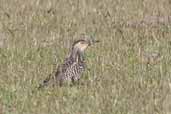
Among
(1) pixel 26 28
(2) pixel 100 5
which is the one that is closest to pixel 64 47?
(1) pixel 26 28

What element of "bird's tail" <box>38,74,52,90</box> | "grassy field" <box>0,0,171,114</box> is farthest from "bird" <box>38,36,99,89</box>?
"grassy field" <box>0,0,171,114</box>

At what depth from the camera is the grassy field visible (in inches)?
500

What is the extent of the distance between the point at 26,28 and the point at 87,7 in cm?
321

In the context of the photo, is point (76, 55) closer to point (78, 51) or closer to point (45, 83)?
point (78, 51)

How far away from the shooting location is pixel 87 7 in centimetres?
2197

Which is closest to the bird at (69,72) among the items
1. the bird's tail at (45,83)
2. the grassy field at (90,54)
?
the bird's tail at (45,83)

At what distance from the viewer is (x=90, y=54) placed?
54.1ft

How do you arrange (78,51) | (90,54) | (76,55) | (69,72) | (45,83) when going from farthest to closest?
(90,54) → (78,51) → (76,55) → (69,72) → (45,83)

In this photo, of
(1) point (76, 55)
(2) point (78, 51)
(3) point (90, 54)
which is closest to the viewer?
(1) point (76, 55)

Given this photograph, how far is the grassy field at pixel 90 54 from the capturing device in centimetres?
1269

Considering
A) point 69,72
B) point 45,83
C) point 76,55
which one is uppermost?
point 76,55

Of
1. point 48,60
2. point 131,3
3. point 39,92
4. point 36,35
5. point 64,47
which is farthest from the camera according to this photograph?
point 131,3

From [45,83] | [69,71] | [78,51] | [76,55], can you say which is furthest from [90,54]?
[45,83]

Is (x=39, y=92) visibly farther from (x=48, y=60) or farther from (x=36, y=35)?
(x=36, y=35)
